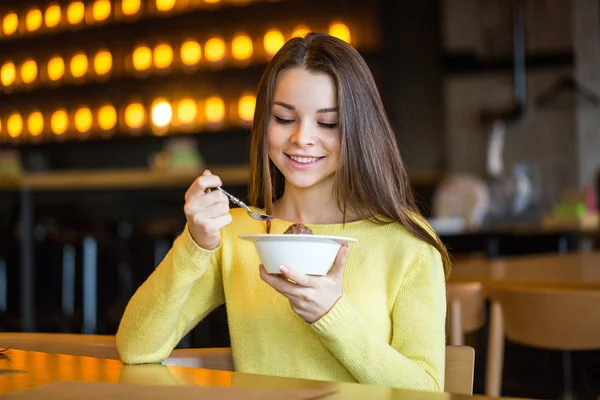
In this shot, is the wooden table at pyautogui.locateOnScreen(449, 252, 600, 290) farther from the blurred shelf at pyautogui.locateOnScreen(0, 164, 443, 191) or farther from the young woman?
the blurred shelf at pyautogui.locateOnScreen(0, 164, 443, 191)

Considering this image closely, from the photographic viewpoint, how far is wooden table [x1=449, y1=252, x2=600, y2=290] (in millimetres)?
2725

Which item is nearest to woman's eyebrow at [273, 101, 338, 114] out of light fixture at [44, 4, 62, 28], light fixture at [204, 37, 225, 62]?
Answer: light fixture at [204, 37, 225, 62]

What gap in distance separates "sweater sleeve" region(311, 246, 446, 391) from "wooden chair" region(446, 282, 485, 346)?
1092mm

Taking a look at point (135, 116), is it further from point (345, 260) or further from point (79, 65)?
Answer: point (345, 260)

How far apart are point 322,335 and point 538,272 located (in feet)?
6.07

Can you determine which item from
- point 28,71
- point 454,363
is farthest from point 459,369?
point 28,71

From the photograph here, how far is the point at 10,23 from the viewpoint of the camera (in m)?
9.27

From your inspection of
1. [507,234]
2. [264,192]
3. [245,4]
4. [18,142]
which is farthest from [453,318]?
[18,142]

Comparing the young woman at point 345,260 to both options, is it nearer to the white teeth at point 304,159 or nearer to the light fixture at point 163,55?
the white teeth at point 304,159

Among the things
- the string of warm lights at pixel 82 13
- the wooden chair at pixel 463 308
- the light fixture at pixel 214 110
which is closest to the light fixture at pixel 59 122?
the string of warm lights at pixel 82 13

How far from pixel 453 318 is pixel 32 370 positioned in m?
1.61

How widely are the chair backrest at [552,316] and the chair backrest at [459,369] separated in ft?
3.34

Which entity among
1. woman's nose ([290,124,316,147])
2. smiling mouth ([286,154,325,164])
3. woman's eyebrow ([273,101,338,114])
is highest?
woman's eyebrow ([273,101,338,114])

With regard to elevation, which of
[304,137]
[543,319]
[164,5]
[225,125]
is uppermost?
[164,5]
